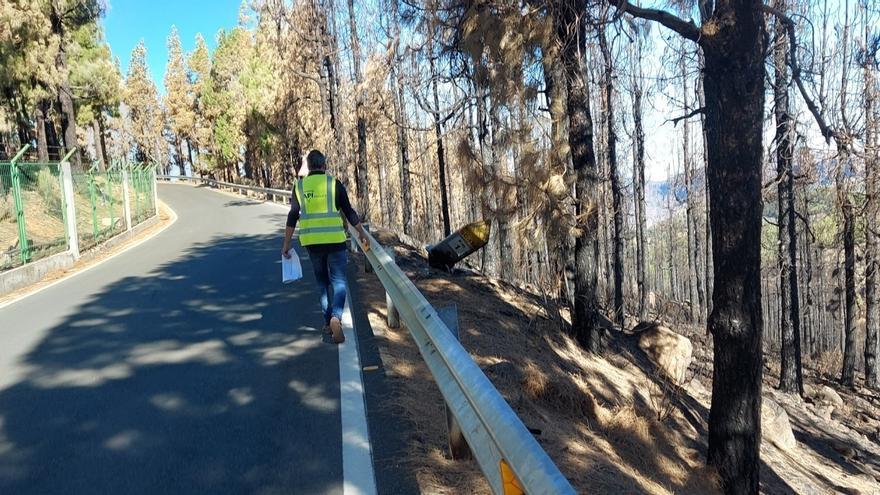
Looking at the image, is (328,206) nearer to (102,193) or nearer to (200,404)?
(200,404)

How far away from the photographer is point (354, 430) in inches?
167

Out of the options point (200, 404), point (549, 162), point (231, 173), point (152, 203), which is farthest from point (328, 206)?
point (231, 173)

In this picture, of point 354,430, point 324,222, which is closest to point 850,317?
point 324,222

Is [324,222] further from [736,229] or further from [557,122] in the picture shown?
[557,122]

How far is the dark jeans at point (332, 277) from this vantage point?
6.27m

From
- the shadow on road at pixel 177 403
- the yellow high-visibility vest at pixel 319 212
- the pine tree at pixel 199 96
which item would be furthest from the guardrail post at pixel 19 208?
the pine tree at pixel 199 96

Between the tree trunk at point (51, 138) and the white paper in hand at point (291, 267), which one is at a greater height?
the tree trunk at point (51, 138)

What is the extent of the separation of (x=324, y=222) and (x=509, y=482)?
167 inches

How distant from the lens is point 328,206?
6270 mm

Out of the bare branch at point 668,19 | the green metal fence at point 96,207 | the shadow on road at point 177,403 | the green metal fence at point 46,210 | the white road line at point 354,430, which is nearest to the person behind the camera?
the white road line at point 354,430

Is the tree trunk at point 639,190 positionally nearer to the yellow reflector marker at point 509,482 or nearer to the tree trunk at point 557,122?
the tree trunk at point 557,122

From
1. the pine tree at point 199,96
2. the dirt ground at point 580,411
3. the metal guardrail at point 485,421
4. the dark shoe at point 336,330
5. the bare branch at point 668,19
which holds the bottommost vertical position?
the dirt ground at point 580,411

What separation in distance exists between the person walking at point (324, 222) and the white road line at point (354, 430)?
530 mm

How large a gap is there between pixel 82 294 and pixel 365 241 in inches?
186
